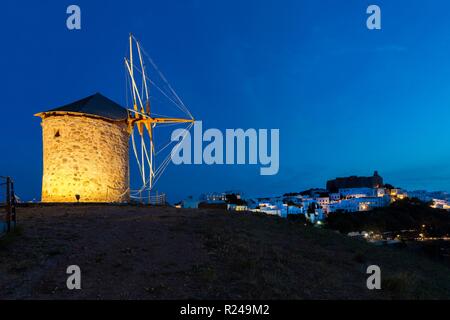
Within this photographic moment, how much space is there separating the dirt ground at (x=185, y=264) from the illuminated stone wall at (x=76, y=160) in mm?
7925

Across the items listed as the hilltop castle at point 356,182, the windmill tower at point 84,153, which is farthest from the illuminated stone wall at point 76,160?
the hilltop castle at point 356,182

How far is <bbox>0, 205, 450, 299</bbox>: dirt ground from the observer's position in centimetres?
596

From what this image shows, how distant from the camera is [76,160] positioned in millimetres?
19828

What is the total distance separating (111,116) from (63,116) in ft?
9.36

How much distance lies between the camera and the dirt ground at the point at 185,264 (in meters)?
5.96

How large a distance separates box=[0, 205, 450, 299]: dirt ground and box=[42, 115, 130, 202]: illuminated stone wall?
7.93m

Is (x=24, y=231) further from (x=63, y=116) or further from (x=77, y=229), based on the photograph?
(x=63, y=116)

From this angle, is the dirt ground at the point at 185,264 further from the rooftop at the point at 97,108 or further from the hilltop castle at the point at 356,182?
the hilltop castle at the point at 356,182

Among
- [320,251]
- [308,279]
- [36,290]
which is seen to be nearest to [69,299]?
[36,290]

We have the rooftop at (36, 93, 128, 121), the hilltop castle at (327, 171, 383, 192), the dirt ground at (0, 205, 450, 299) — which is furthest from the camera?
the hilltop castle at (327, 171, 383, 192)

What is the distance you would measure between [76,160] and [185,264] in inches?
583

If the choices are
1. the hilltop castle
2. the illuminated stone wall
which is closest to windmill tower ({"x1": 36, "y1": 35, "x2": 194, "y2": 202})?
the illuminated stone wall

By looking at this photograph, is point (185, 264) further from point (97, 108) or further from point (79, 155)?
point (97, 108)

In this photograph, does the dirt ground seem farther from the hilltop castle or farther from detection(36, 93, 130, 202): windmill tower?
the hilltop castle
